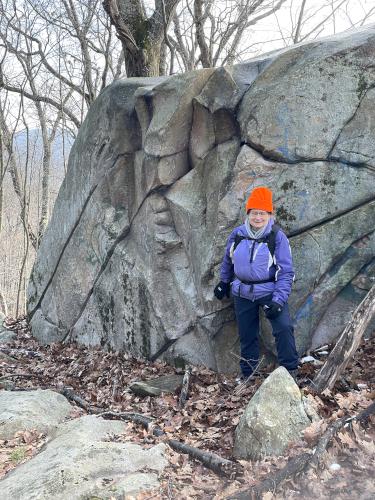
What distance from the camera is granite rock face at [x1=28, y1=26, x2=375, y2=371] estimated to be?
668 centimetres

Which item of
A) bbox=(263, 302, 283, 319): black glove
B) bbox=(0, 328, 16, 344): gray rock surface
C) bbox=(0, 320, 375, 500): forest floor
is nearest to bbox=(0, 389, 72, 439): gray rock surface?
bbox=(0, 320, 375, 500): forest floor

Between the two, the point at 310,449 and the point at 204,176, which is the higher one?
the point at 204,176

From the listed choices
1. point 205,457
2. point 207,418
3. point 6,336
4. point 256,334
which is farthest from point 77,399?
point 6,336

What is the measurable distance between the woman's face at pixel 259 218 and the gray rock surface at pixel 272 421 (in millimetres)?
1986

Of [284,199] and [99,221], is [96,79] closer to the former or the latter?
[99,221]

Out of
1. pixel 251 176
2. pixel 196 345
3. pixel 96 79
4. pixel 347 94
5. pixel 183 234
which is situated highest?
pixel 96 79

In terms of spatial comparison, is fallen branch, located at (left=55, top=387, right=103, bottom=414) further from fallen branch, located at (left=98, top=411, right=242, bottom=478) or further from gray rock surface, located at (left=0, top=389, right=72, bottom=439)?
fallen branch, located at (left=98, top=411, right=242, bottom=478)

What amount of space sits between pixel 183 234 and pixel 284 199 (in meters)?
1.84

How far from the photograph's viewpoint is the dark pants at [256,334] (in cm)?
592

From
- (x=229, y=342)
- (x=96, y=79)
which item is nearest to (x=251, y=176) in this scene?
(x=229, y=342)

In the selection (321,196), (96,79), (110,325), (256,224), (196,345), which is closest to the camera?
(256,224)

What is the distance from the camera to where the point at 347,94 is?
22.1 ft

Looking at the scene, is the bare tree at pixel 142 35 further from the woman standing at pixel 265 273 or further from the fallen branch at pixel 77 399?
the fallen branch at pixel 77 399

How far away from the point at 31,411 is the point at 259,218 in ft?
11.8
